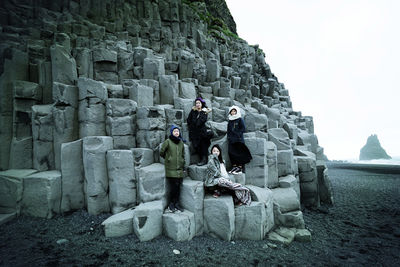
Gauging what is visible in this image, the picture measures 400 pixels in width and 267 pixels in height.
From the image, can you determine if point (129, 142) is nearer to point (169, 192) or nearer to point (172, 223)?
point (169, 192)

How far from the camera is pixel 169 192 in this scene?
5.62 meters

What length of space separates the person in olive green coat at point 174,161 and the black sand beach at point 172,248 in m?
1.07

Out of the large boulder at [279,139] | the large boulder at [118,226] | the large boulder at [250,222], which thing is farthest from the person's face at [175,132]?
the large boulder at [279,139]

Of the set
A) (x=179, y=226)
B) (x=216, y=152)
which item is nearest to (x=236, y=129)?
(x=216, y=152)

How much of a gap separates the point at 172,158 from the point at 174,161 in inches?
4.0

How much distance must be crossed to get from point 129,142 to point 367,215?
378 inches

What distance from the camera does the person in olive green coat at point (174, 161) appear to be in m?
5.08

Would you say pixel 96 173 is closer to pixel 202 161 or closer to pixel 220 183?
pixel 202 161

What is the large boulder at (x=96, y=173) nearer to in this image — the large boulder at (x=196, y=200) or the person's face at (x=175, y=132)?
the person's face at (x=175, y=132)

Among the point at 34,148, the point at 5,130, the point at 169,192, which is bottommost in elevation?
the point at 169,192

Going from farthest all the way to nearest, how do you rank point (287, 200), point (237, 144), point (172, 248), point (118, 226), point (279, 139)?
1. point (279, 139)
2. point (287, 200)
3. point (237, 144)
4. point (118, 226)
5. point (172, 248)

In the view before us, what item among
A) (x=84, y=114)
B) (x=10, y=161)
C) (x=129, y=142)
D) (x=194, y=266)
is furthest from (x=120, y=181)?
(x=10, y=161)

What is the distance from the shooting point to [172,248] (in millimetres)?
4293

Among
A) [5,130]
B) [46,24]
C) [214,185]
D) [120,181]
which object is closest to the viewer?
[214,185]
